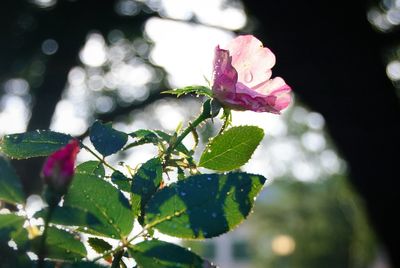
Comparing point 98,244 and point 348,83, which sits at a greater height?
point 98,244

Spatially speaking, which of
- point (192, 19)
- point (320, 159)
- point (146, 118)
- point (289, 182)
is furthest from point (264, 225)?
point (192, 19)

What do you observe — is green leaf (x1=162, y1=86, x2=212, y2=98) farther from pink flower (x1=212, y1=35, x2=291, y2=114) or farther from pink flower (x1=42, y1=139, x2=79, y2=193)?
pink flower (x1=42, y1=139, x2=79, y2=193)

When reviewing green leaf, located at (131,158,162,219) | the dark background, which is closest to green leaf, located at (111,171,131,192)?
green leaf, located at (131,158,162,219)

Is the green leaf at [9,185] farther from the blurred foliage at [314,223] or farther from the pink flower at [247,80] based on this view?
the blurred foliage at [314,223]

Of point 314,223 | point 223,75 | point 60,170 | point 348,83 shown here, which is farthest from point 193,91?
point 314,223

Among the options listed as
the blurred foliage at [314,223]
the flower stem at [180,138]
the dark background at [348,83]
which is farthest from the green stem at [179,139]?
A: the blurred foliage at [314,223]

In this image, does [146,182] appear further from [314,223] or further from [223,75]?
[314,223]

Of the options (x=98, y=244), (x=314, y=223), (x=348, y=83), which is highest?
(x=98, y=244)
